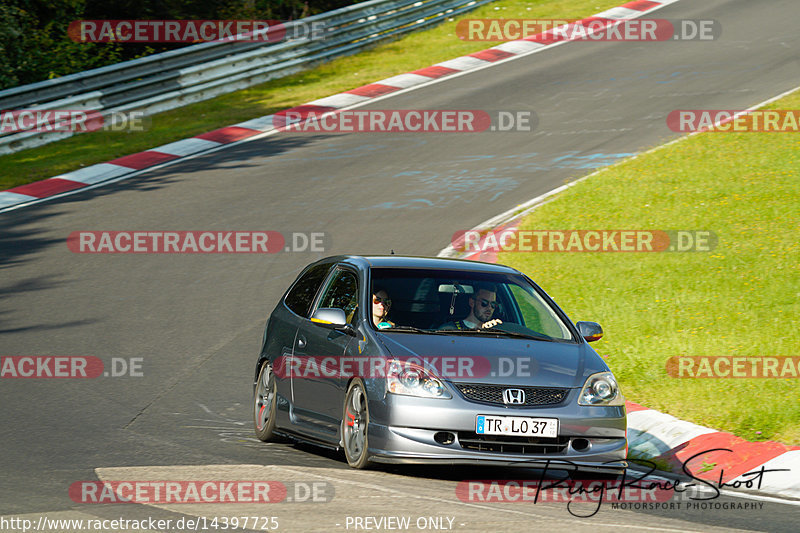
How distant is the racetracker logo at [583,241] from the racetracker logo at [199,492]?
Result: 8534 mm

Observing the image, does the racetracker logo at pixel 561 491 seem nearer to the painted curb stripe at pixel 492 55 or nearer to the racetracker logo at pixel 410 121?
the racetracker logo at pixel 410 121

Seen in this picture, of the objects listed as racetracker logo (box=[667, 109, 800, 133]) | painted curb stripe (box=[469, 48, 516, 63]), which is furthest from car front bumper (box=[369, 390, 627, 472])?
painted curb stripe (box=[469, 48, 516, 63])

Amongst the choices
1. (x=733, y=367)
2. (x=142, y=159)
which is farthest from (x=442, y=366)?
(x=142, y=159)

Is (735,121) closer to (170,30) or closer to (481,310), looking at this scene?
(481,310)

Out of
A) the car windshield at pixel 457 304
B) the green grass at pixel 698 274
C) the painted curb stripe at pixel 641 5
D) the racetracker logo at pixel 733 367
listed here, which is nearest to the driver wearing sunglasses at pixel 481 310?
the car windshield at pixel 457 304

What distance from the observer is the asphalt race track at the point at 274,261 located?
6.96 m

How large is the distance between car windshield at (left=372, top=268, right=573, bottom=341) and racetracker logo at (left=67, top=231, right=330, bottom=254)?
6939mm

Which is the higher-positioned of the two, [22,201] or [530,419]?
[530,419]

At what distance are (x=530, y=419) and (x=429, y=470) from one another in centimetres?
98

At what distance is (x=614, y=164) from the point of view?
62.8 ft

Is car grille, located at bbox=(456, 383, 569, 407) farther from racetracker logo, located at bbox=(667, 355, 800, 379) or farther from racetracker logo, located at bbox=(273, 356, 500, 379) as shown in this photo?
racetracker logo, located at bbox=(667, 355, 800, 379)

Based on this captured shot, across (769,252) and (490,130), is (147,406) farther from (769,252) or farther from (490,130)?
(490,130)

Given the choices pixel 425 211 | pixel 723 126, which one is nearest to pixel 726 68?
pixel 723 126

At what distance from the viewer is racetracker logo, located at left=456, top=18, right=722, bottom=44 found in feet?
97.8
